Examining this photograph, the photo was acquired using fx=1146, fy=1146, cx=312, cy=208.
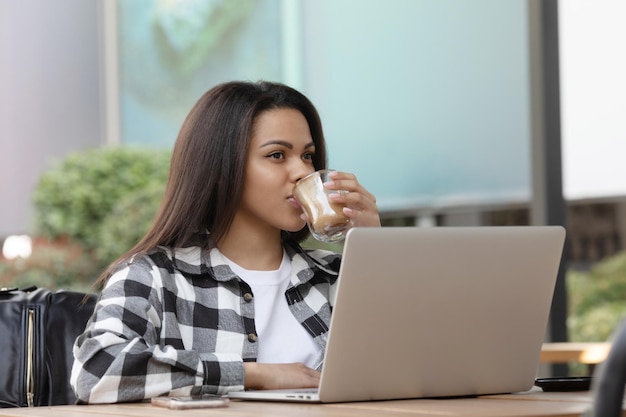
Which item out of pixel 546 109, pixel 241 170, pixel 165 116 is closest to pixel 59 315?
pixel 241 170

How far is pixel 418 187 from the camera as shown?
16.3ft

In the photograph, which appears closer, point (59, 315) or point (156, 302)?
point (156, 302)

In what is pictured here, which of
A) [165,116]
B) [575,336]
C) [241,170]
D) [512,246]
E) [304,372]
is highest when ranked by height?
[165,116]

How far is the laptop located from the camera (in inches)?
61.2

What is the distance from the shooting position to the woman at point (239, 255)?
1.93m

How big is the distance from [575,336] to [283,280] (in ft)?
9.52

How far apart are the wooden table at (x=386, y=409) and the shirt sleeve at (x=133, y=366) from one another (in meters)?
0.04

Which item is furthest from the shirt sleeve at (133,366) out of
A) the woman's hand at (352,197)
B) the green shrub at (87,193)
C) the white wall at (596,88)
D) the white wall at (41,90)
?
the white wall at (41,90)

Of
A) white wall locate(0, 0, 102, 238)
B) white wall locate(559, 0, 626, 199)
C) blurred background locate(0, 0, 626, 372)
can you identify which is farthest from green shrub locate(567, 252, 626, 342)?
white wall locate(0, 0, 102, 238)

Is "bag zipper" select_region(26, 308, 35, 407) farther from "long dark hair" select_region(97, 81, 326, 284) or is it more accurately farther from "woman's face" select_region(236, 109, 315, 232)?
"woman's face" select_region(236, 109, 315, 232)

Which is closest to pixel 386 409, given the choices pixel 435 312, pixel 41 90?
pixel 435 312

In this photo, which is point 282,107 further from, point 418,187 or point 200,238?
point 418,187

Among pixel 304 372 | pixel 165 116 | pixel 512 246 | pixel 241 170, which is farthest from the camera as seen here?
pixel 165 116

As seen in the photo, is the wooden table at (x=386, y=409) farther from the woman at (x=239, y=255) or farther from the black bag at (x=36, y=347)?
the black bag at (x=36, y=347)
